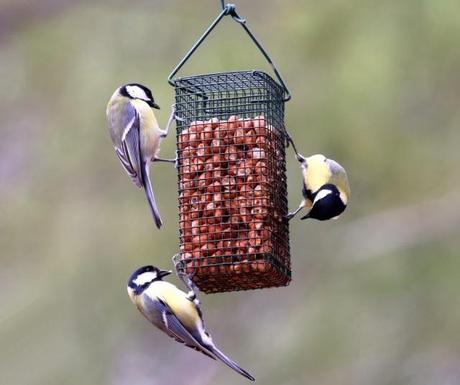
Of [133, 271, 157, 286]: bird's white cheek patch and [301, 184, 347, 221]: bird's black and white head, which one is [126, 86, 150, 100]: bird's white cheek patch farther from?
[301, 184, 347, 221]: bird's black and white head

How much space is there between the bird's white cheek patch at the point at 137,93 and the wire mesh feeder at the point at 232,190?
568 mm

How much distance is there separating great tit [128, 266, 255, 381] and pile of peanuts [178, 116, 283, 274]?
0.26m

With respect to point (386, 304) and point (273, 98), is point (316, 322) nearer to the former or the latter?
point (386, 304)

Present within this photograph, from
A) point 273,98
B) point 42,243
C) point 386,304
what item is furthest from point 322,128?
point 273,98

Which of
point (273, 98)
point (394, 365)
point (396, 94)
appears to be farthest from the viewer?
point (396, 94)

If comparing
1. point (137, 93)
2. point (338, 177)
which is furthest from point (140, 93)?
point (338, 177)

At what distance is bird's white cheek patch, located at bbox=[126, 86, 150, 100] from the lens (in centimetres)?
709

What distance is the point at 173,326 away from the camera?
652cm

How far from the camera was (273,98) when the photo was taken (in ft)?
21.6

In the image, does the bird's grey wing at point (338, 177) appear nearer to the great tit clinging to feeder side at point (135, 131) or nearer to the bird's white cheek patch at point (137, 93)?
the great tit clinging to feeder side at point (135, 131)

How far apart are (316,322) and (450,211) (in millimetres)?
1162

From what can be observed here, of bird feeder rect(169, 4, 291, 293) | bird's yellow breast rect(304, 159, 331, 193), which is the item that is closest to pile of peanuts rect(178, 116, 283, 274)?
bird feeder rect(169, 4, 291, 293)

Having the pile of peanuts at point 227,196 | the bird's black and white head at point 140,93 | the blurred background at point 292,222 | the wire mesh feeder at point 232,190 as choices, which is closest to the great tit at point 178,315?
the wire mesh feeder at point 232,190

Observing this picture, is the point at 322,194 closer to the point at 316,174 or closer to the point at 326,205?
the point at 326,205
